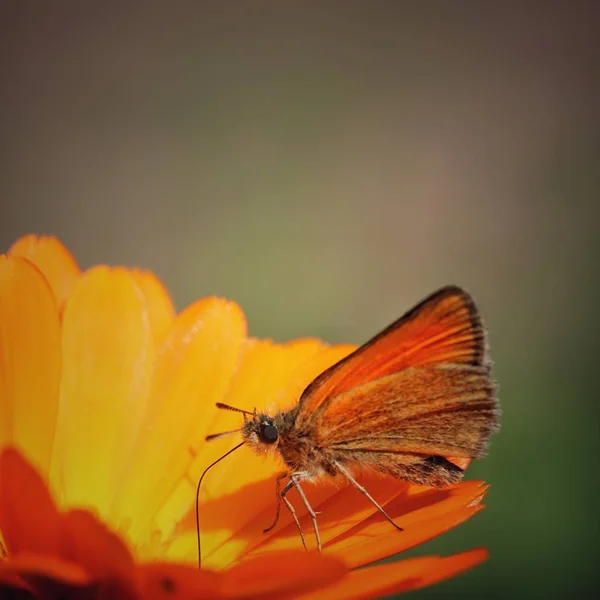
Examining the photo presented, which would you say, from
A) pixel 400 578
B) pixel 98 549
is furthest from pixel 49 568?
pixel 400 578

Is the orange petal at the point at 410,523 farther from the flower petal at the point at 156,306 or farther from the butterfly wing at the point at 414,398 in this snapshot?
the flower petal at the point at 156,306

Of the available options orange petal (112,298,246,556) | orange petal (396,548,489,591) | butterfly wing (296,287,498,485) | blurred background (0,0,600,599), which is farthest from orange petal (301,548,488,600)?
blurred background (0,0,600,599)

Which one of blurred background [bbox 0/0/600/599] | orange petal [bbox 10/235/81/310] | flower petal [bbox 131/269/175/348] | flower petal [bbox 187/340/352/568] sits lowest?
flower petal [bbox 187/340/352/568]

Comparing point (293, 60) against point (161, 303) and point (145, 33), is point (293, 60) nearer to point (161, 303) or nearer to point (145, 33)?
point (145, 33)

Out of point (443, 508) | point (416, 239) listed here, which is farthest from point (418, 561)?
point (416, 239)

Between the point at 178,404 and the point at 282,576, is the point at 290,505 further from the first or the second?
the point at 282,576

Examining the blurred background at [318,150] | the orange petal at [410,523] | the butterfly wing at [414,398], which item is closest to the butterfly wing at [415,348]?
the butterfly wing at [414,398]

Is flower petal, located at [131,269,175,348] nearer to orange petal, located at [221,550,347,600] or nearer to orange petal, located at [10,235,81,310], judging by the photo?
orange petal, located at [10,235,81,310]
